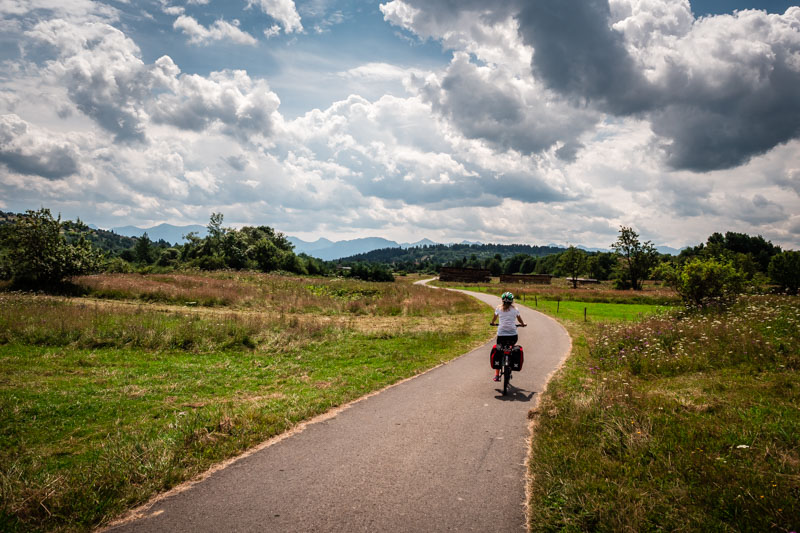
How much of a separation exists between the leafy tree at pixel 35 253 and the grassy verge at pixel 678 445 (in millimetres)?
33919

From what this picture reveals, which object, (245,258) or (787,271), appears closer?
(787,271)

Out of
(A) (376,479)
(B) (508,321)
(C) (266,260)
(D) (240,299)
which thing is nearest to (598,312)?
(B) (508,321)

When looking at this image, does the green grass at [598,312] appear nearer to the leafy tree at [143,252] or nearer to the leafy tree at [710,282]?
the leafy tree at [710,282]

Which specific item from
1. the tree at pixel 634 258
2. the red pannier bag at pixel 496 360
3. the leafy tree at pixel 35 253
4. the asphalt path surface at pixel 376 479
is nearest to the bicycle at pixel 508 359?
the red pannier bag at pixel 496 360

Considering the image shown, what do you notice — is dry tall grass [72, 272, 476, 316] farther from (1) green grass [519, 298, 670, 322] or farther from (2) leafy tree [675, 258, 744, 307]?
(2) leafy tree [675, 258, 744, 307]

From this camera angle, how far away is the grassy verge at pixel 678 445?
13.1ft

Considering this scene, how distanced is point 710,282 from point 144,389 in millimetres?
24177

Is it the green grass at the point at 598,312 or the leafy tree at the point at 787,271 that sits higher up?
the leafy tree at the point at 787,271

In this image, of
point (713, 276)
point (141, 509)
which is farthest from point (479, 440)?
point (713, 276)

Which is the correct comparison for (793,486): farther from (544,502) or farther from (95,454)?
(95,454)

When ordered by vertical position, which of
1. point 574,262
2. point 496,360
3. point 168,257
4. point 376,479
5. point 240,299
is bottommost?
point 240,299

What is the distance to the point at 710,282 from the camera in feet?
62.5

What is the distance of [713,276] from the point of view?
18.9m

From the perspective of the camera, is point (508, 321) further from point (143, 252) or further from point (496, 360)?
point (143, 252)
